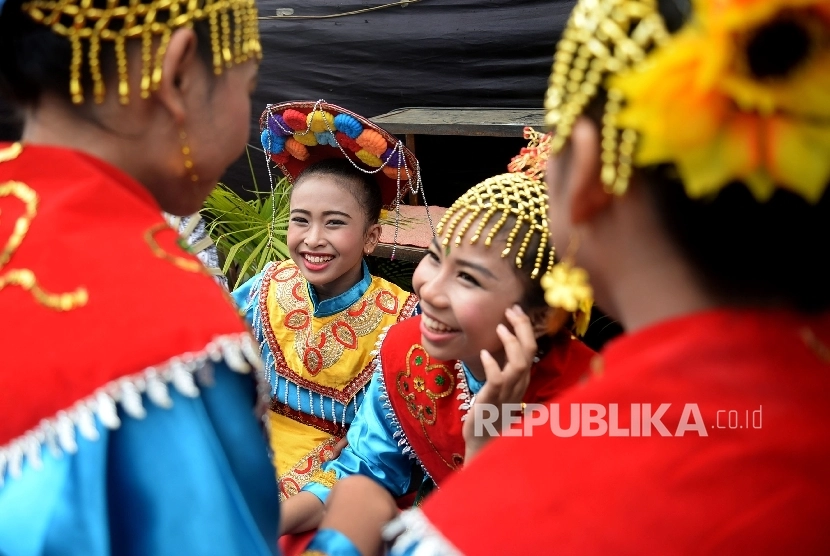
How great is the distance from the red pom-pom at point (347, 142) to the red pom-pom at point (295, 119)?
108 millimetres

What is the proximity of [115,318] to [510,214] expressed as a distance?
1.07m

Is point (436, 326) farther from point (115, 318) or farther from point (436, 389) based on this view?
point (115, 318)

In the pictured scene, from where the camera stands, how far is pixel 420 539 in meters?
0.96

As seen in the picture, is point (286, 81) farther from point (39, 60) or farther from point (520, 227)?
point (39, 60)

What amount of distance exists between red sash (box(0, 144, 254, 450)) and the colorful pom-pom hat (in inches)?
53.7

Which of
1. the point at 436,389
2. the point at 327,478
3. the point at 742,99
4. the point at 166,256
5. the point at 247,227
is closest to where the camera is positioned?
the point at 742,99

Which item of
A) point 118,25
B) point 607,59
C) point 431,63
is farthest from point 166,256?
point 431,63

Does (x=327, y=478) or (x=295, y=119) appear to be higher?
(x=295, y=119)

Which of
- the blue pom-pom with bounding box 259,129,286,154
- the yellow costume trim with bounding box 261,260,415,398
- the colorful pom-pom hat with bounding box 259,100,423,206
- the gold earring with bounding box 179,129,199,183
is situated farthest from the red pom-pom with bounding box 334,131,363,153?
the gold earring with bounding box 179,129,199,183

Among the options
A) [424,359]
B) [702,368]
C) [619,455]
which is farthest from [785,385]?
[424,359]

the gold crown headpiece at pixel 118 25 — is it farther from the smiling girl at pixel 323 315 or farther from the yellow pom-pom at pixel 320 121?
the smiling girl at pixel 323 315

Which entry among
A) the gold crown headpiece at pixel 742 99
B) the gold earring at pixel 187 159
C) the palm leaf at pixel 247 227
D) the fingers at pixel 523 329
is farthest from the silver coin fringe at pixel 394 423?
the palm leaf at pixel 247 227

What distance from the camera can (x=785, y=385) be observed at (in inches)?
34.5

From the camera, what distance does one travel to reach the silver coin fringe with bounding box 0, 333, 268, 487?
3.07 feet
